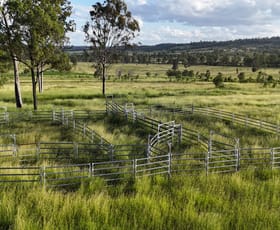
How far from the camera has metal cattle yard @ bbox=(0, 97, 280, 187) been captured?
36.5 feet

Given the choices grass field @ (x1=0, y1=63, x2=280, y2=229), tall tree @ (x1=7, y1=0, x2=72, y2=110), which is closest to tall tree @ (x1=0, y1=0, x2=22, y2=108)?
tall tree @ (x1=7, y1=0, x2=72, y2=110)

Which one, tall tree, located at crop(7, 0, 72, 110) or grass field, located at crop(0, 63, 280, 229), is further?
tall tree, located at crop(7, 0, 72, 110)

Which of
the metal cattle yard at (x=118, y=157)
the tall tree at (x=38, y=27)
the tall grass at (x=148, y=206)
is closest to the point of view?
the tall grass at (x=148, y=206)

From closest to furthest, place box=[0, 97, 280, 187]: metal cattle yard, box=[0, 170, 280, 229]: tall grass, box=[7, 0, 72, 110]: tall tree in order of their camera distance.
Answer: box=[0, 170, 280, 229]: tall grass < box=[0, 97, 280, 187]: metal cattle yard < box=[7, 0, 72, 110]: tall tree

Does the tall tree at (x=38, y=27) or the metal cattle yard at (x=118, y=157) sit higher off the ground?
the tall tree at (x=38, y=27)

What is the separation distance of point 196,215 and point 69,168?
5.77m

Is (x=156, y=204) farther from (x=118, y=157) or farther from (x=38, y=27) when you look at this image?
(x=38, y=27)

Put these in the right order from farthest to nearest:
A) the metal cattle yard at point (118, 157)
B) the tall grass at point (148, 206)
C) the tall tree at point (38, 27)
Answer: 1. the tall tree at point (38, 27)
2. the metal cattle yard at point (118, 157)
3. the tall grass at point (148, 206)

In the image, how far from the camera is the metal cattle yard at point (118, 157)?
11117 millimetres

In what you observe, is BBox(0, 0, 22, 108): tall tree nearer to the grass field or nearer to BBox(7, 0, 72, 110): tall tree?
BBox(7, 0, 72, 110): tall tree

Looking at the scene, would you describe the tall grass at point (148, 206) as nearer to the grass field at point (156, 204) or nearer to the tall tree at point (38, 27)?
the grass field at point (156, 204)

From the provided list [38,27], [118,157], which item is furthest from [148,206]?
[38,27]

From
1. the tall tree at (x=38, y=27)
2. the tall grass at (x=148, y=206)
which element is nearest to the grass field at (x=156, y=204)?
the tall grass at (x=148, y=206)

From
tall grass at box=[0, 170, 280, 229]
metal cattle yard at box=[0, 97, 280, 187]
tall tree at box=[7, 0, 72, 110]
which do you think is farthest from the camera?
tall tree at box=[7, 0, 72, 110]
